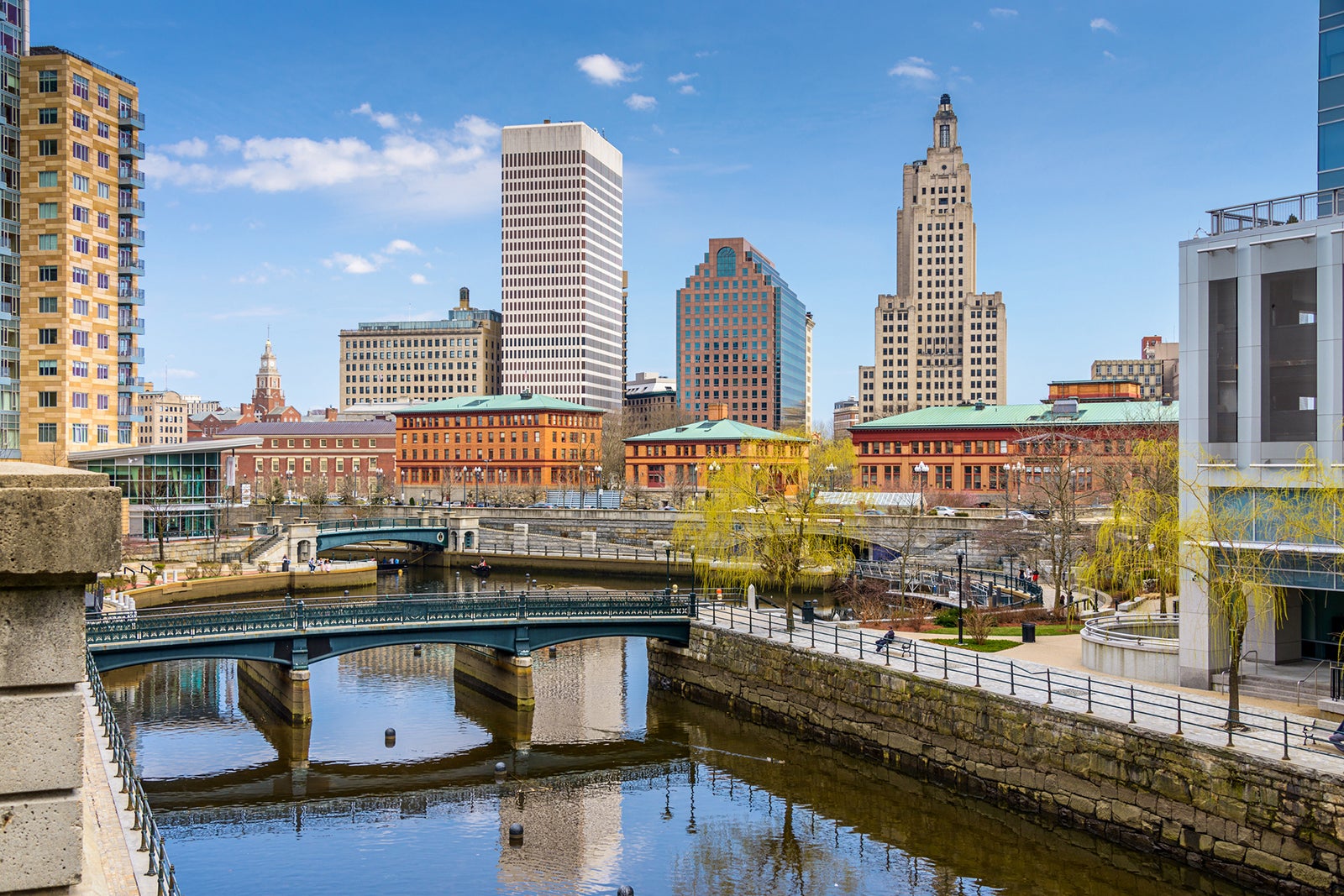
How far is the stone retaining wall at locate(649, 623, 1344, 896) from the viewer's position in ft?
76.6

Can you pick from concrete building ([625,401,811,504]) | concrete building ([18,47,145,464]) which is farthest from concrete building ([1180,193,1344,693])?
concrete building ([625,401,811,504])

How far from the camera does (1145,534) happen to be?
149 ft

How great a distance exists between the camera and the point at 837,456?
66562 millimetres

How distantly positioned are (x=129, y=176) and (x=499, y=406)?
69.3 meters

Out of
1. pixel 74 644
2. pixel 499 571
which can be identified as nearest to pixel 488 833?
pixel 74 644

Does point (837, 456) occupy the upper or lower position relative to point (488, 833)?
upper

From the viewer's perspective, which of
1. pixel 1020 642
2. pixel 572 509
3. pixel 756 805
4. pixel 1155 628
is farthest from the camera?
pixel 572 509

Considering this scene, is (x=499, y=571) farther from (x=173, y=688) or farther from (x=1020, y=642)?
(x=1020, y=642)

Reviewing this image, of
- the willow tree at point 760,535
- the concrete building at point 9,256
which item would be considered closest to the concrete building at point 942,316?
the willow tree at point 760,535

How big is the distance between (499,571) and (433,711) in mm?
49318

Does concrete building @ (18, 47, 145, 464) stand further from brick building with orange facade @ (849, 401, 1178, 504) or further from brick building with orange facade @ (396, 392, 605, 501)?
brick building with orange facade @ (849, 401, 1178, 504)

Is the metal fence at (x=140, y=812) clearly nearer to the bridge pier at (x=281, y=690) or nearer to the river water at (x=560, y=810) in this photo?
the river water at (x=560, y=810)

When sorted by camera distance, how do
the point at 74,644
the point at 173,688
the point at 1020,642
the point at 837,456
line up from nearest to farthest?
1. the point at 74,644
2. the point at 1020,642
3. the point at 173,688
4. the point at 837,456

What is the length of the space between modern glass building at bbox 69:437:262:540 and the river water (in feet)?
132
